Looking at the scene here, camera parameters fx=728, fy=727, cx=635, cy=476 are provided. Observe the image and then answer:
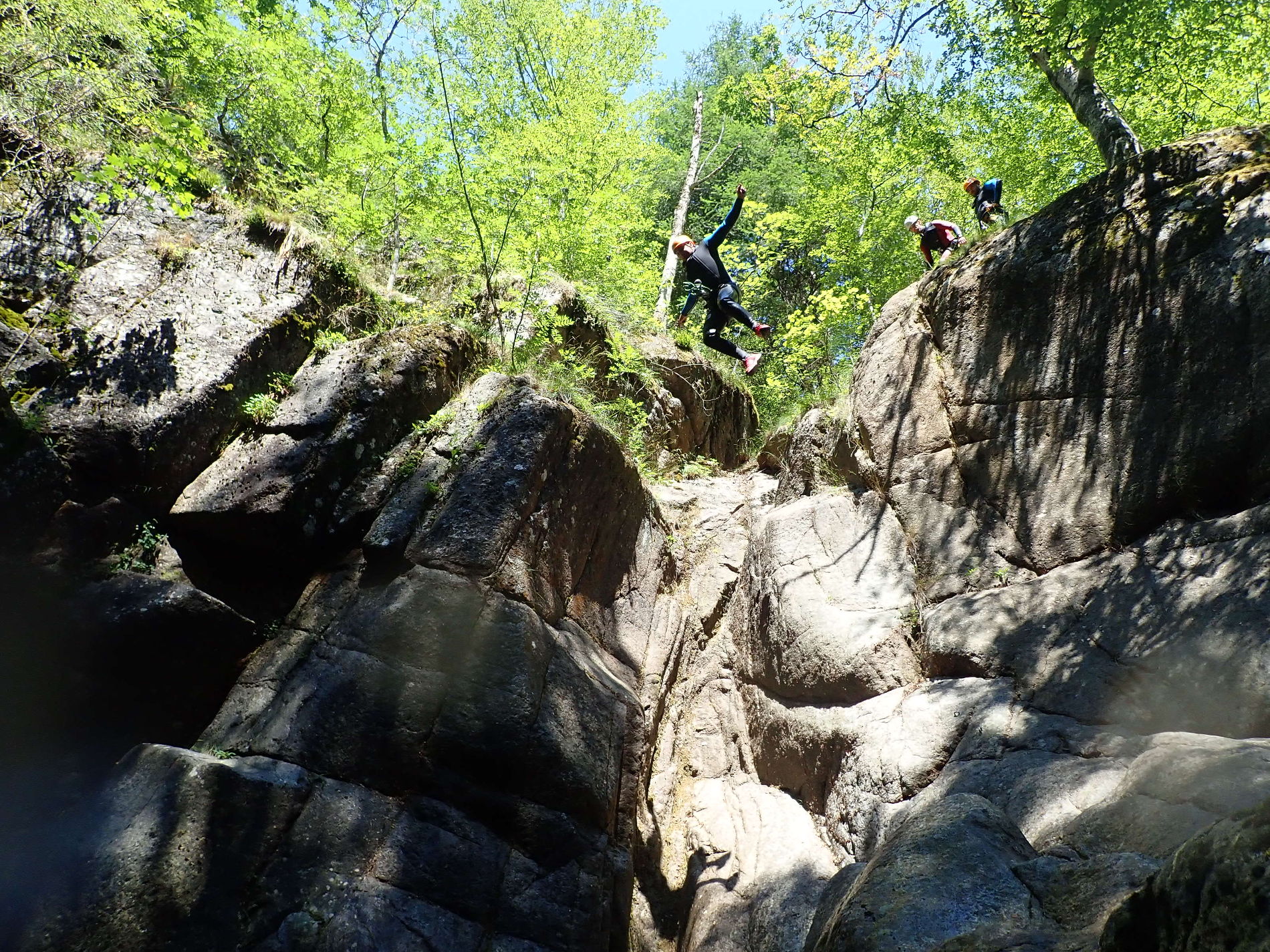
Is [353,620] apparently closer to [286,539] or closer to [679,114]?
[286,539]

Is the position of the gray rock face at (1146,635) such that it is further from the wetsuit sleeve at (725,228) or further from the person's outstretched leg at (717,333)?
the wetsuit sleeve at (725,228)

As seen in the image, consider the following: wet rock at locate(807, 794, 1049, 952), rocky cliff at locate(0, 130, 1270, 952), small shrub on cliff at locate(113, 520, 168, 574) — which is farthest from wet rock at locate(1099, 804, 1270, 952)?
small shrub on cliff at locate(113, 520, 168, 574)

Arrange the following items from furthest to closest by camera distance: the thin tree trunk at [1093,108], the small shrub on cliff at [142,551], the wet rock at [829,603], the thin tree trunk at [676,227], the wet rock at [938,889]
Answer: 1. the thin tree trunk at [676,227]
2. the thin tree trunk at [1093,108]
3. the wet rock at [829,603]
4. the small shrub on cliff at [142,551]
5. the wet rock at [938,889]

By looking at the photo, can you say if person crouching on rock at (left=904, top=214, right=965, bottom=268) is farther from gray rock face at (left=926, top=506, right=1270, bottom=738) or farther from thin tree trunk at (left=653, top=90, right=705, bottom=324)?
gray rock face at (left=926, top=506, right=1270, bottom=738)

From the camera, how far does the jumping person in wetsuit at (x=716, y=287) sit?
10.5 meters

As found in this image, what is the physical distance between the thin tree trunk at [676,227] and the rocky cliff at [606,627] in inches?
340

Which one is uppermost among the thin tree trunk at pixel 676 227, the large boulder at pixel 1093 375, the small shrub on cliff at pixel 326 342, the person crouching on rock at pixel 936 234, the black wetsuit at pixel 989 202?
the thin tree trunk at pixel 676 227

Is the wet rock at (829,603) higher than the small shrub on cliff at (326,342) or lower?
lower

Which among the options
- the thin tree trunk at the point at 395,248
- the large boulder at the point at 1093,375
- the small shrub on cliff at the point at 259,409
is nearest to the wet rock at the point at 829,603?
the large boulder at the point at 1093,375

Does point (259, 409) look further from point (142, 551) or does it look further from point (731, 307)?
point (731, 307)

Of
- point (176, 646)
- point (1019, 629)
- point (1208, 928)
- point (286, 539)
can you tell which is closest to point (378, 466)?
point (286, 539)

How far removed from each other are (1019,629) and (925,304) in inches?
189

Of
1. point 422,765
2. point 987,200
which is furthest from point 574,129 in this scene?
point 422,765

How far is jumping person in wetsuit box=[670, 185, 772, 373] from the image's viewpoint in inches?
412
